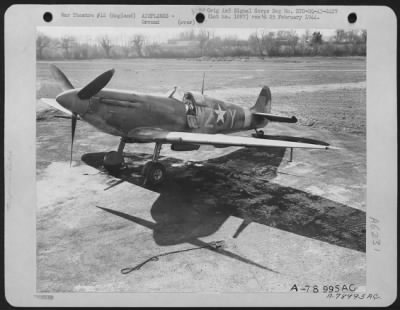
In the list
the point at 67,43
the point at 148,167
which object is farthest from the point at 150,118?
the point at 67,43

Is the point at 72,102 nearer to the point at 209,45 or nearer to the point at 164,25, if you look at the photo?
the point at 164,25

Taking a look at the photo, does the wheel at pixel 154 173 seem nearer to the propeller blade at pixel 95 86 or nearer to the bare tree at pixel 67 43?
the propeller blade at pixel 95 86

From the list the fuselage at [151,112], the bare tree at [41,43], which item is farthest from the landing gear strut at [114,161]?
the bare tree at [41,43]

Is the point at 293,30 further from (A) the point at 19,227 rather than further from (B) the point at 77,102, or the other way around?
(A) the point at 19,227

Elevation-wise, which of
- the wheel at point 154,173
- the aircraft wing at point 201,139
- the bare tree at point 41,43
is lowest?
the wheel at point 154,173

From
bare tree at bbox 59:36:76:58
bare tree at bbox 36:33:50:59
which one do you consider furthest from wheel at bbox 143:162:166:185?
bare tree at bbox 36:33:50:59

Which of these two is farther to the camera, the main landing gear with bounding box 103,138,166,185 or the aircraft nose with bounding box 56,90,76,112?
the main landing gear with bounding box 103,138,166,185

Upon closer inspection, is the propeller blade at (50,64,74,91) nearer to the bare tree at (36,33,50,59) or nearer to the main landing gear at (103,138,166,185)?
the bare tree at (36,33,50,59)
